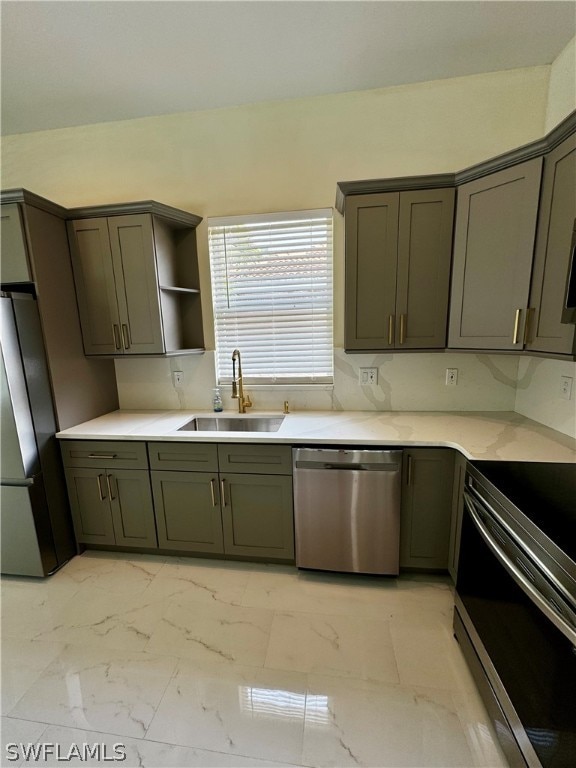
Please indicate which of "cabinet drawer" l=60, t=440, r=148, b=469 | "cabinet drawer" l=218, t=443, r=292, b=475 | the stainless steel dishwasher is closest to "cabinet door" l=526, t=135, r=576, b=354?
the stainless steel dishwasher

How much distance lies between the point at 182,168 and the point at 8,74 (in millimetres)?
1009

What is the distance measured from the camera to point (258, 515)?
2.10 metres

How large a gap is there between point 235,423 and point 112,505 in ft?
3.33

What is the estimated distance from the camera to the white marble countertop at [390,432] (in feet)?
5.47

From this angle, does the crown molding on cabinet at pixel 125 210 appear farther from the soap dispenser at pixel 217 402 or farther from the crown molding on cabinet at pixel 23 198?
the soap dispenser at pixel 217 402

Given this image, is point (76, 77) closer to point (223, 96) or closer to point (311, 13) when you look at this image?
point (223, 96)

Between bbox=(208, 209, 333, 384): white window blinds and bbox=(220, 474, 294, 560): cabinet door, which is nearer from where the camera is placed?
bbox=(220, 474, 294, 560): cabinet door

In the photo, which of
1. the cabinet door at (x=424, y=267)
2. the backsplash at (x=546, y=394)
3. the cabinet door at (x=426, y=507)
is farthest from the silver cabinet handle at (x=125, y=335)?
the backsplash at (x=546, y=394)

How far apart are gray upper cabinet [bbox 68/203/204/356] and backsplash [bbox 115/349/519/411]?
38cm

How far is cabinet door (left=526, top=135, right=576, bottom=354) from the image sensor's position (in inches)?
55.9

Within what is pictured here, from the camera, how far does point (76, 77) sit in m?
1.94

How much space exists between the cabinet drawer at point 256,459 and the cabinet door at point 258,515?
5cm

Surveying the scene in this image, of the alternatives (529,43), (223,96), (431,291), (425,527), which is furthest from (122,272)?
(529,43)

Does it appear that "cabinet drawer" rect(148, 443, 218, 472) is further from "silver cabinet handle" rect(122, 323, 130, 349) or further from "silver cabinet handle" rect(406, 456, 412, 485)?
"silver cabinet handle" rect(406, 456, 412, 485)
